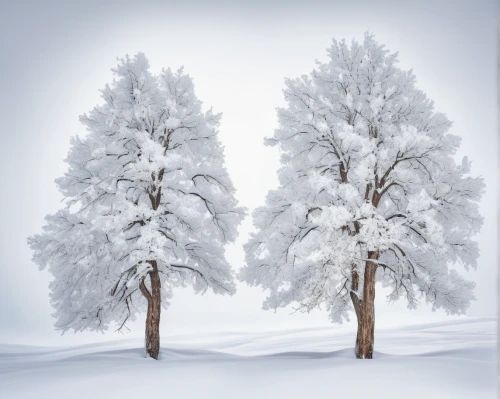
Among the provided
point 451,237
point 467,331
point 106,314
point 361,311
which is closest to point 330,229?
point 361,311

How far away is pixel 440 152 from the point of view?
13422mm

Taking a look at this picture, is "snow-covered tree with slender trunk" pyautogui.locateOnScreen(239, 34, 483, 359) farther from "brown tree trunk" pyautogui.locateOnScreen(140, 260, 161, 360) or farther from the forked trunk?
"brown tree trunk" pyautogui.locateOnScreen(140, 260, 161, 360)

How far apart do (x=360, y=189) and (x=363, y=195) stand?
15.9 inches

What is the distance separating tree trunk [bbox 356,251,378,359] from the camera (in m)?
13.0

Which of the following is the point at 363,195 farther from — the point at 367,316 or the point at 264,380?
the point at 264,380

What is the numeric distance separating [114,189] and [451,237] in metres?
10.8

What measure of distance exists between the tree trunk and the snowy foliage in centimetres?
31

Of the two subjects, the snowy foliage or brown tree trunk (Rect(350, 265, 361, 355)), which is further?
brown tree trunk (Rect(350, 265, 361, 355))

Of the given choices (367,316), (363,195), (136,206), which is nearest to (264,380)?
(367,316)

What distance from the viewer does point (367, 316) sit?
13.2m

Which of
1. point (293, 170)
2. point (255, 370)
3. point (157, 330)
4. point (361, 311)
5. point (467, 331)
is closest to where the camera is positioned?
point (255, 370)

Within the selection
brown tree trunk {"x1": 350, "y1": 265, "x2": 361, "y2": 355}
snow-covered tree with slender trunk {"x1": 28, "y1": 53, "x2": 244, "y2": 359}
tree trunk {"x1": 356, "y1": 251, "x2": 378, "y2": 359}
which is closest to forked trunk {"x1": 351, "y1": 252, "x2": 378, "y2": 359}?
tree trunk {"x1": 356, "y1": 251, "x2": 378, "y2": 359}

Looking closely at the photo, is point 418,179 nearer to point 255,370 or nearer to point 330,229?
point 330,229

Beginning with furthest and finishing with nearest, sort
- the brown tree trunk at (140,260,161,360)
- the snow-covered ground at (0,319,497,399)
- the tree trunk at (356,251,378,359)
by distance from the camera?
the brown tree trunk at (140,260,161,360) < the tree trunk at (356,251,378,359) < the snow-covered ground at (0,319,497,399)
